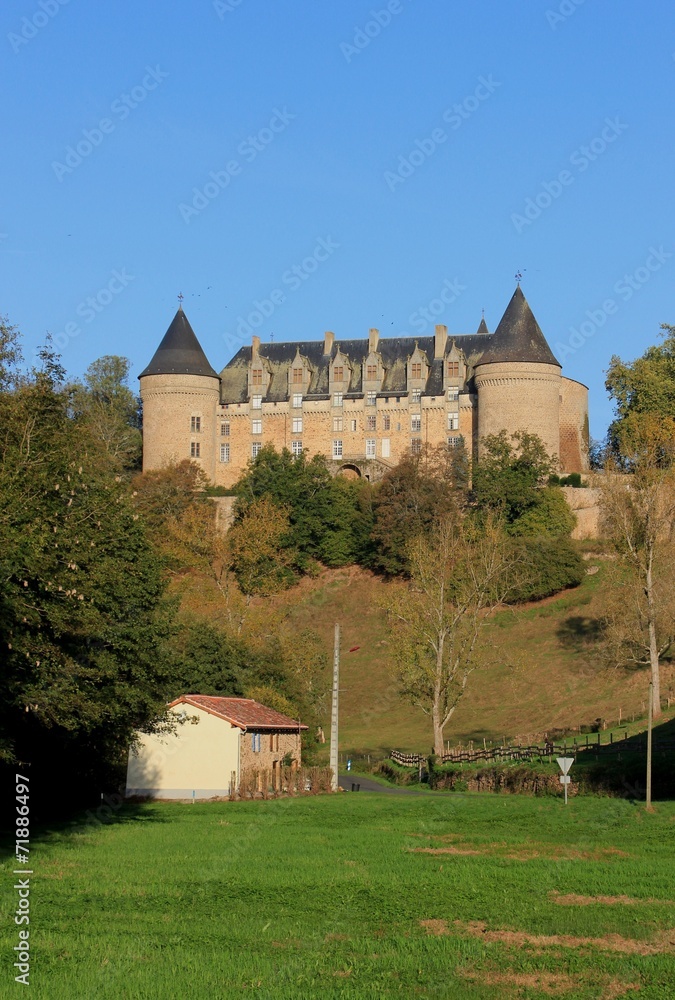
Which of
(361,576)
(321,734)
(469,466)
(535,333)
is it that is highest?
(535,333)

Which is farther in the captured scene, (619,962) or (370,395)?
(370,395)

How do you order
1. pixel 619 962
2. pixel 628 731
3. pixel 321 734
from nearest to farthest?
pixel 619 962
pixel 628 731
pixel 321 734

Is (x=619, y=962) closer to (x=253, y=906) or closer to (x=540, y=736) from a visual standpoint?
(x=253, y=906)

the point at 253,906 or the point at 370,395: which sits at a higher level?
the point at 370,395

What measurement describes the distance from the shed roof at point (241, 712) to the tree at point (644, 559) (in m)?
13.2

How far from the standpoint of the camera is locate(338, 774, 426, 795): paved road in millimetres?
36594

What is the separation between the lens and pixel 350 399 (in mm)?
85375

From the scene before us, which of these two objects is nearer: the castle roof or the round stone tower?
the round stone tower

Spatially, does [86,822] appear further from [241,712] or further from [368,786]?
[368,786]

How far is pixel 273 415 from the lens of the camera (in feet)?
284

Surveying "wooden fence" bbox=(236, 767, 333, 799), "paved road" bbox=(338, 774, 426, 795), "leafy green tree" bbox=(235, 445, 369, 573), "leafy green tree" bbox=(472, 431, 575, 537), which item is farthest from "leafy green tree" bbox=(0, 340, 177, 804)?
"leafy green tree" bbox=(235, 445, 369, 573)

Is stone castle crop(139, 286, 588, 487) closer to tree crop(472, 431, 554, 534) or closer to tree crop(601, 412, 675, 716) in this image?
tree crop(472, 431, 554, 534)

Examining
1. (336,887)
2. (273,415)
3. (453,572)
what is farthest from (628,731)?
(273,415)

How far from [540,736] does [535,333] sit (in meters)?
40.3
